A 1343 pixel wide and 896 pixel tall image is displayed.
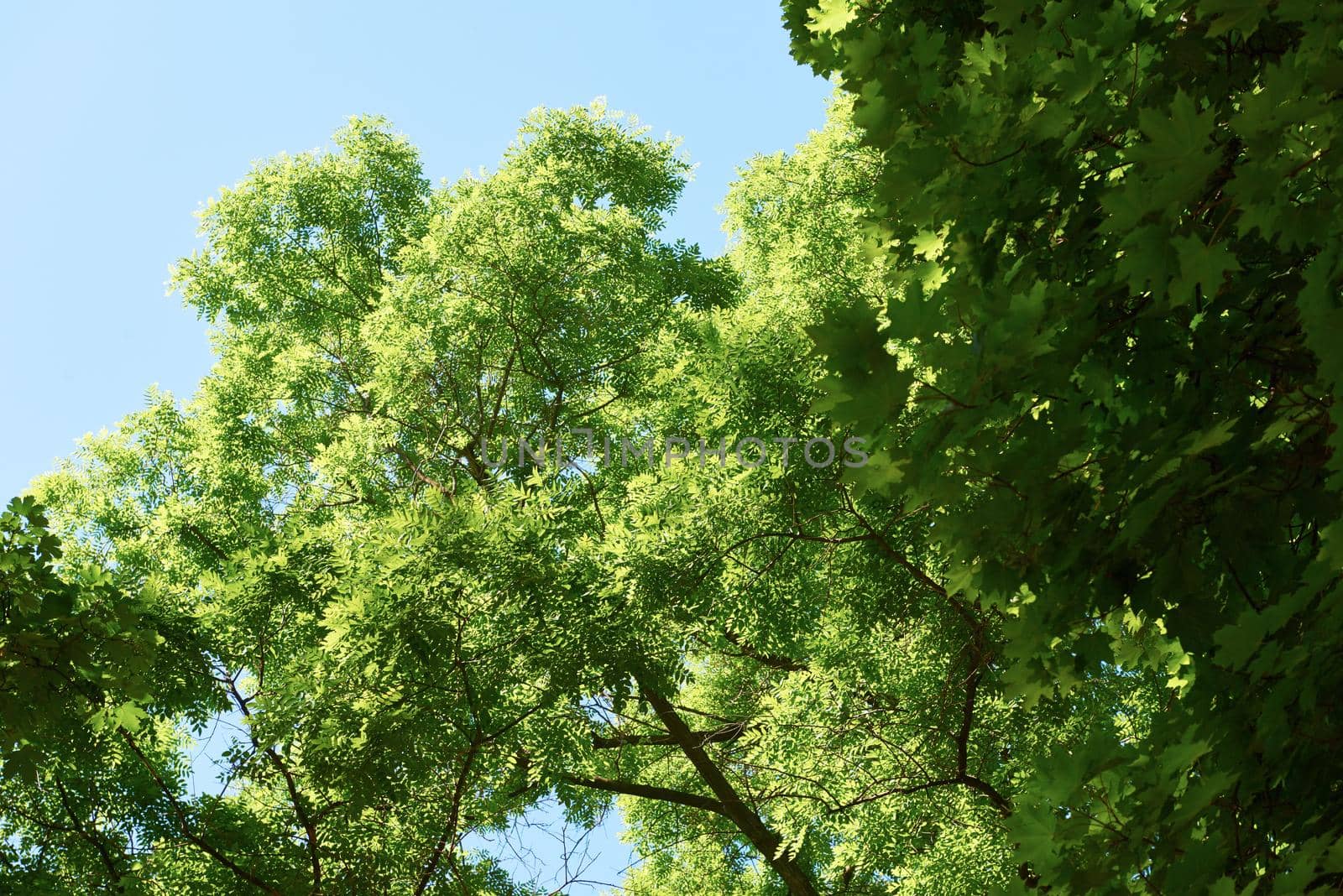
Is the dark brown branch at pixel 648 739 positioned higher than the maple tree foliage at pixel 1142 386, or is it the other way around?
the dark brown branch at pixel 648 739

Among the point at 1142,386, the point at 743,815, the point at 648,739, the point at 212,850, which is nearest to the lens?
the point at 1142,386

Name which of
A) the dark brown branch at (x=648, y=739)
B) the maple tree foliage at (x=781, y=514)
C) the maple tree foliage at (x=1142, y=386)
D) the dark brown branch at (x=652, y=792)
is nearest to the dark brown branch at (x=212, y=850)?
the maple tree foliage at (x=781, y=514)

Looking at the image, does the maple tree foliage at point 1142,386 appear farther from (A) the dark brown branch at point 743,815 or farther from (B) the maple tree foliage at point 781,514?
(A) the dark brown branch at point 743,815

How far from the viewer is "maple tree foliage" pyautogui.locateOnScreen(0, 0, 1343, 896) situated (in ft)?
9.02

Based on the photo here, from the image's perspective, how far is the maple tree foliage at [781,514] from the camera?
9.02ft

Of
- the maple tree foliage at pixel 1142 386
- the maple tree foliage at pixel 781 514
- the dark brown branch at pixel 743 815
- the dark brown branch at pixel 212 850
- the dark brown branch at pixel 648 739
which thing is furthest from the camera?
the dark brown branch at pixel 743 815

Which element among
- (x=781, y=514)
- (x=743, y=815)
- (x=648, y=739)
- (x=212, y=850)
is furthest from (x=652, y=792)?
(x=212, y=850)

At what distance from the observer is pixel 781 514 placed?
985cm

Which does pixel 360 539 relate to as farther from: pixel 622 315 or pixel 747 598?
pixel 622 315

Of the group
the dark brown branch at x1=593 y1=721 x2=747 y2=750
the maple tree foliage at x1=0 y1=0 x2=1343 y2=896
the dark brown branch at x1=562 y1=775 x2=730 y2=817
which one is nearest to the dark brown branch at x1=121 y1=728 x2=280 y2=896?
the maple tree foliage at x1=0 y1=0 x2=1343 y2=896

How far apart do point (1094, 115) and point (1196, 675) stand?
4.93 feet

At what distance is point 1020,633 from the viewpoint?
3.43 metres

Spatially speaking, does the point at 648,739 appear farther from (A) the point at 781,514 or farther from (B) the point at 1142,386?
(B) the point at 1142,386

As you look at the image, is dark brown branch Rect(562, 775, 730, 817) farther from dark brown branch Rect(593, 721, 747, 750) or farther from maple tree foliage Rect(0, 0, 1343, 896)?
dark brown branch Rect(593, 721, 747, 750)
